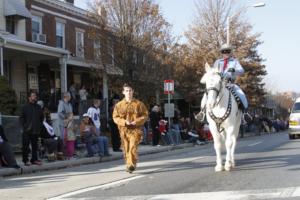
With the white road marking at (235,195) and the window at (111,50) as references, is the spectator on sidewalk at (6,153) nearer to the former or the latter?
the white road marking at (235,195)

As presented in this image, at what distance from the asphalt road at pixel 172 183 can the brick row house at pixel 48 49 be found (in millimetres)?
12568

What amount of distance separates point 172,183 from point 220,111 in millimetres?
2034

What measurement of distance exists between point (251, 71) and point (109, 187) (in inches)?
1356

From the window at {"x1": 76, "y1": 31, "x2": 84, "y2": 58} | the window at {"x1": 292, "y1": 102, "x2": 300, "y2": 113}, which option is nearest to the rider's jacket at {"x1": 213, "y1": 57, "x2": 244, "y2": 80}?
the window at {"x1": 292, "y1": 102, "x2": 300, "y2": 113}

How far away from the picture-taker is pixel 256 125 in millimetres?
46438

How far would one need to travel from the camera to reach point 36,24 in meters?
30.4

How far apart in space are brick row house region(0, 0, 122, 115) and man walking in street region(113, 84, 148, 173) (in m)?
12.6

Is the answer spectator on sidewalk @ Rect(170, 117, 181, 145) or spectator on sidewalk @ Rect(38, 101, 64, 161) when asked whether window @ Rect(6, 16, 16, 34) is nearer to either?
spectator on sidewalk @ Rect(170, 117, 181, 145)

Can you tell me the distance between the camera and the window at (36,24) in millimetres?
30156

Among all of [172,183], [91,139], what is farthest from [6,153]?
[172,183]

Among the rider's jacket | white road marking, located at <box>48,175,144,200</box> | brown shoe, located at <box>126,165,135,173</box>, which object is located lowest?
white road marking, located at <box>48,175,144,200</box>

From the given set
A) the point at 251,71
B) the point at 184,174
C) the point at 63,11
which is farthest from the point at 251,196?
the point at 251,71

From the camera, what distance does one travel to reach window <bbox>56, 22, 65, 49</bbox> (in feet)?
106

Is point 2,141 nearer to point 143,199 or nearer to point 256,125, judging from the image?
point 143,199
